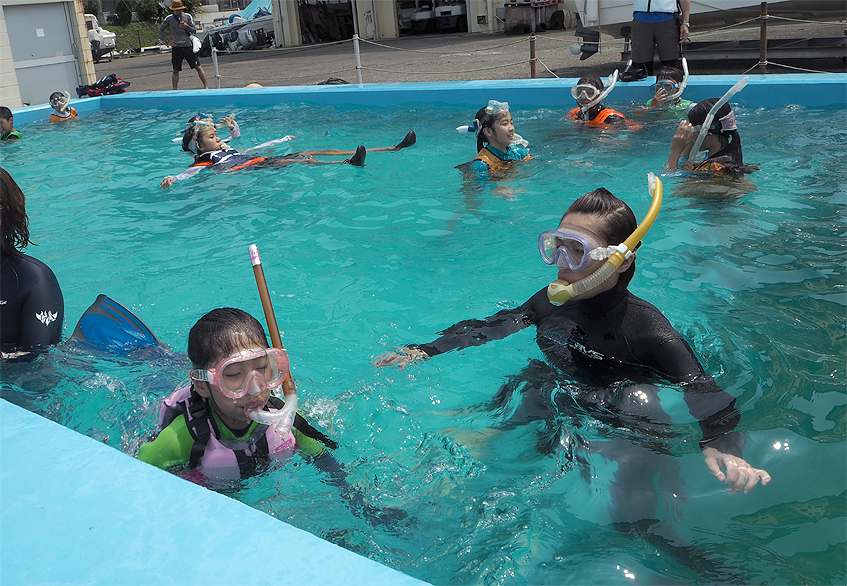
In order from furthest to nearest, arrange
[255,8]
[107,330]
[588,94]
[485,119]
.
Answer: [255,8] → [588,94] → [485,119] → [107,330]

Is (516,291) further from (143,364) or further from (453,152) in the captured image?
(453,152)

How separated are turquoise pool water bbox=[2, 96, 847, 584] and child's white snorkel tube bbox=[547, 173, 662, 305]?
0.57 m

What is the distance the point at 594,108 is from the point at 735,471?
6.78m

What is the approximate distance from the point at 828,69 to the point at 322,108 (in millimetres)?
7747

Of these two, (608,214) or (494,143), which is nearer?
(608,214)

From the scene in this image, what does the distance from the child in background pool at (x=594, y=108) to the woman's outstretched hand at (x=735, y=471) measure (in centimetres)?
639

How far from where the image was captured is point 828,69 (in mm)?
10828

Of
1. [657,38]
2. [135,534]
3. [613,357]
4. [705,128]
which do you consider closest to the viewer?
[135,534]

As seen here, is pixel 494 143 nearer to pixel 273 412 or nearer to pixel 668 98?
pixel 668 98

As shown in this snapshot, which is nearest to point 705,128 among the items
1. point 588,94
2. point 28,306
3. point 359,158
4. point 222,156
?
point 588,94

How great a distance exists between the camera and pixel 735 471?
218cm

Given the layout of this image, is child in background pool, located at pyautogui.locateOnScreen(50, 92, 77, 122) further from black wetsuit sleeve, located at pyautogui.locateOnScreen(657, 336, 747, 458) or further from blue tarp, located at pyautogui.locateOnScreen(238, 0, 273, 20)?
blue tarp, located at pyautogui.locateOnScreen(238, 0, 273, 20)

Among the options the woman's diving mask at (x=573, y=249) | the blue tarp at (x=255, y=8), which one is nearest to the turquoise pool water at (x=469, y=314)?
the woman's diving mask at (x=573, y=249)

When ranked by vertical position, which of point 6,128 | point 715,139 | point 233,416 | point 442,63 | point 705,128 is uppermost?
point 442,63
